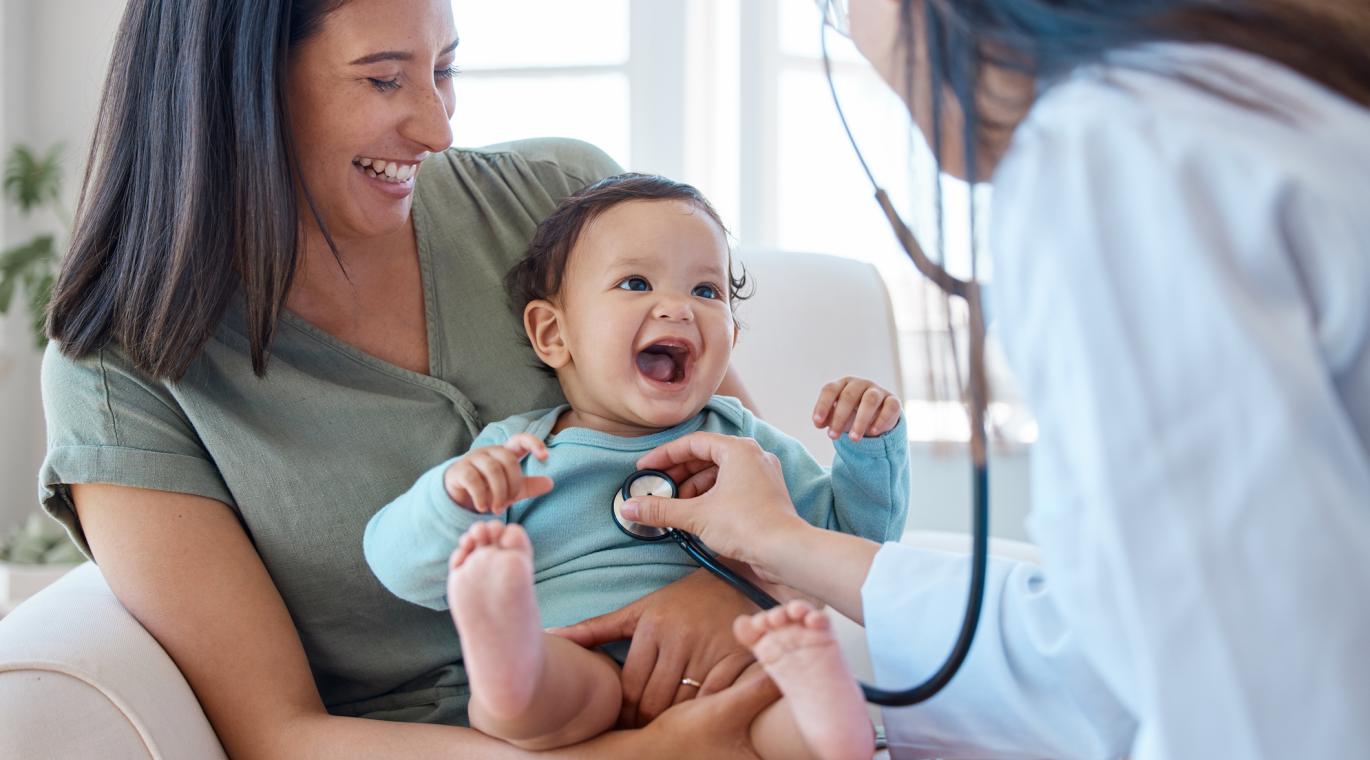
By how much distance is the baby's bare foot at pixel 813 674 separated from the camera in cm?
93

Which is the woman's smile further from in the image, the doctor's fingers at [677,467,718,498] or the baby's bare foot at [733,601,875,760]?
the baby's bare foot at [733,601,875,760]

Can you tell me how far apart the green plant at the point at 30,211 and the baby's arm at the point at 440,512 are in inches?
91.5

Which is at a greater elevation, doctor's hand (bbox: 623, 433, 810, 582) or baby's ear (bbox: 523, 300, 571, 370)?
baby's ear (bbox: 523, 300, 571, 370)

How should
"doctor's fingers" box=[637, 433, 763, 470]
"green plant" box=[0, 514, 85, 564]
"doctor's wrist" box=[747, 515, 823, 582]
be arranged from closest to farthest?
"doctor's wrist" box=[747, 515, 823, 582] < "doctor's fingers" box=[637, 433, 763, 470] < "green plant" box=[0, 514, 85, 564]

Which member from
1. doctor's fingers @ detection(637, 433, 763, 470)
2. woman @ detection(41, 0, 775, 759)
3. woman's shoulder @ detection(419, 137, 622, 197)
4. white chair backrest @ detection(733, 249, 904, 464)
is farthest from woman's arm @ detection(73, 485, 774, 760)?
white chair backrest @ detection(733, 249, 904, 464)

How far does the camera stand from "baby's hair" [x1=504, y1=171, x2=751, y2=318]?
1.44 metres

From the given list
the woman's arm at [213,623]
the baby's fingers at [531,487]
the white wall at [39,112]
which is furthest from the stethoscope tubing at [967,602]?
the white wall at [39,112]

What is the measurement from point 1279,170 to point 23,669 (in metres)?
1.10

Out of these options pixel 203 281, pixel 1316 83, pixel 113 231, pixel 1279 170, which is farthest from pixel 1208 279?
pixel 113 231

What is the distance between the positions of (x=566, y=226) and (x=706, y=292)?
0.19m

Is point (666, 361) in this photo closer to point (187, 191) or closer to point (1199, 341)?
→ point (187, 191)

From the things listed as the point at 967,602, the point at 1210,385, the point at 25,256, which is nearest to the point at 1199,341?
the point at 1210,385

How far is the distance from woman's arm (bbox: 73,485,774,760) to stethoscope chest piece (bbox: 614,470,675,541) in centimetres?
28

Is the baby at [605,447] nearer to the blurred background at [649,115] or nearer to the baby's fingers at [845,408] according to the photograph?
the baby's fingers at [845,408]
